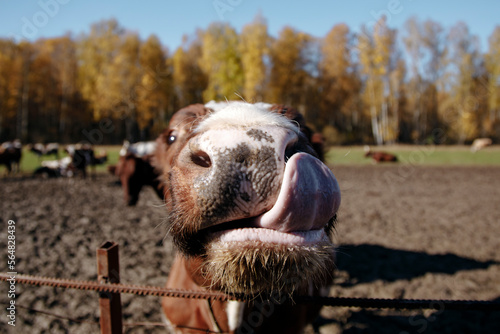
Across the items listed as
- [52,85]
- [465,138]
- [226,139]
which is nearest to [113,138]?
[52,85]

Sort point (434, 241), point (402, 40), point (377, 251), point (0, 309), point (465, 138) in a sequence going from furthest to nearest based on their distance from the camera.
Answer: point (465, 138) < point (402, 40) < point (434, 241) < point (377, 251) < point (0, 309)

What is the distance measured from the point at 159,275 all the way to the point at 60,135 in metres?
37.5

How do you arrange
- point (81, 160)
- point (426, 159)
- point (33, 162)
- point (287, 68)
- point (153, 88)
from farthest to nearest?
point (287, 68) → point (426, 159) → point (33, 162) → point (153, 88) → point (81, 160)

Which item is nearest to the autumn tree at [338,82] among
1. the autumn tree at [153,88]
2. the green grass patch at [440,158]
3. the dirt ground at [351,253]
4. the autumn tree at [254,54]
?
the autumn tree at [254,54]

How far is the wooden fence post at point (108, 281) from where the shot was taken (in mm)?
1829

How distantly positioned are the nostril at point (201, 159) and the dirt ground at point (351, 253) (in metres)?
0.99

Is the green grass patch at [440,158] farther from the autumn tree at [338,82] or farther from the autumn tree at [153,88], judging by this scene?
the autumn tree at [153,88]

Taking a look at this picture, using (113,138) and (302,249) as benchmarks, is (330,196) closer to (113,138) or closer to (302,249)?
(302,249)

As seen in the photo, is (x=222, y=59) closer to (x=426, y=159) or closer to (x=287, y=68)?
(x=287, y=68)

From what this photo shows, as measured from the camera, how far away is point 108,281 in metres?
1.86

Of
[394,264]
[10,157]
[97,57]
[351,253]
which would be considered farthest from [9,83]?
[394,264]

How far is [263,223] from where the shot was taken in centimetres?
118

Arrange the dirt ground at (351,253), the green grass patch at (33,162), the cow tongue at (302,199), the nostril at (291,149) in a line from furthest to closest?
the green grass patch at (33,162)
the dirt ground at (351,253)
the nostril at (291,149)
the cow tongue at (302,199)

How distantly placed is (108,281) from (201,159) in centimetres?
110
